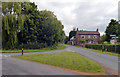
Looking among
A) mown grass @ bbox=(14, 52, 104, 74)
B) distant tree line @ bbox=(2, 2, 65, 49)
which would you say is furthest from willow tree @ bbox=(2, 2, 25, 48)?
mown grass @ bbox=(14, 52, 104, 74)

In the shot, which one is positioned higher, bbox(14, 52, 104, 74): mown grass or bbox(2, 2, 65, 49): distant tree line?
bbox(2, 2, 65, 49): distant tree line

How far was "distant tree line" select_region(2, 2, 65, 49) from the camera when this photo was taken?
22.3 m

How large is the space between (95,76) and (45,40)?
24698 mm

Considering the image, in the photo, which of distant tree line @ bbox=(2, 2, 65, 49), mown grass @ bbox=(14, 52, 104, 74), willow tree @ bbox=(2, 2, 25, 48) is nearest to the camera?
mown grass @ bbox=(14, 52, 104, 74)

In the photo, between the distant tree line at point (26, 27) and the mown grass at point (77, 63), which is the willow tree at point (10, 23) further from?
the mown grass at point (77, 63)

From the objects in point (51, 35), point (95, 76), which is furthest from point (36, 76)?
point (51, 35)

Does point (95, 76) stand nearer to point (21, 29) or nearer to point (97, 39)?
point (21, 29)

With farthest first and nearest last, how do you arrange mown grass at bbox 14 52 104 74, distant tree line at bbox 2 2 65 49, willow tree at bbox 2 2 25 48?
distant tree line at bbox 2 2 65 49
willow tree at bbox 2 2 25 48
mown grass at bbox 14 52 104 74

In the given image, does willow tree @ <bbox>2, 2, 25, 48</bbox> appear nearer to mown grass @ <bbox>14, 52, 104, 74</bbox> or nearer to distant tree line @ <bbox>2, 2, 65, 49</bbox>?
distant tree line @ <bbox>2, 2, 65, 49</bbox>

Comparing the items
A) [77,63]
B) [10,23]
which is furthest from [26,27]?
[77,63]

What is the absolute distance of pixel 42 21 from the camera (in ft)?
97.2

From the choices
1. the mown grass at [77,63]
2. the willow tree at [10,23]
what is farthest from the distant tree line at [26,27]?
the mown grass at [77,63]

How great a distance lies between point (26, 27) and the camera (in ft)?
84.8

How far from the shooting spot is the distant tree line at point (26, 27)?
22297 millimetres
